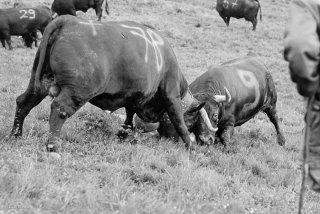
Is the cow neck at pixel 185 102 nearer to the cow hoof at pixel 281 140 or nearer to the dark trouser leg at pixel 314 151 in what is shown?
the cow hoof at pixel 281 140

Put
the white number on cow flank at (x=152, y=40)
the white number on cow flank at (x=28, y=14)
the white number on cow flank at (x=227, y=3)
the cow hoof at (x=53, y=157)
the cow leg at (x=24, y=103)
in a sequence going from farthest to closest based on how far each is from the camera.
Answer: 1. the white number on cow flank at (x=227, y=3)
2. the white number on cow flank at (x=28, y=14)
3. the white number on cow flank at (x=152, y=40)
4. the cow leg at (x=24, y=103)
5. the cow hoof at (x=53, y=157)

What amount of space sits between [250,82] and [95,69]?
4.27m

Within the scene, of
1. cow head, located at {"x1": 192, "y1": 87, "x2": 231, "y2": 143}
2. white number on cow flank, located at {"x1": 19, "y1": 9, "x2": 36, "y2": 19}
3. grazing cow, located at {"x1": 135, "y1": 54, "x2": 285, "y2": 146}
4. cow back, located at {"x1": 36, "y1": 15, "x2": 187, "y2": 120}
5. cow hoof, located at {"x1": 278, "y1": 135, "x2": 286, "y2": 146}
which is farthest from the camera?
white number on cow flank, located at {"x1": 19, "y1": 9, "x2": 36, "y2": 19}

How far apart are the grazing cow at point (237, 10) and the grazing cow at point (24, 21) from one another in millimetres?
8906

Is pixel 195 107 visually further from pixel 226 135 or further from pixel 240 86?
pixel 240 86

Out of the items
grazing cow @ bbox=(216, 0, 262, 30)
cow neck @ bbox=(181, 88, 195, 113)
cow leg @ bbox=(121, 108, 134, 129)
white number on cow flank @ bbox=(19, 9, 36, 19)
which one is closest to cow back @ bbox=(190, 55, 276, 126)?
cow neck @ bbox=(181, 88, 195, 113)

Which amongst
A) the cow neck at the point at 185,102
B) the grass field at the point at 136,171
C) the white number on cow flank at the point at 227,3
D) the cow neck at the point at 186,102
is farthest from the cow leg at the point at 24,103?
the white number on cow flank at the point at 227,3

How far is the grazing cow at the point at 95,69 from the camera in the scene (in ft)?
18.4

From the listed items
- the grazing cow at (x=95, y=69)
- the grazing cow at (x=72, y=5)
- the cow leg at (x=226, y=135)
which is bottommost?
the grazing cow at (x=72, y=5)

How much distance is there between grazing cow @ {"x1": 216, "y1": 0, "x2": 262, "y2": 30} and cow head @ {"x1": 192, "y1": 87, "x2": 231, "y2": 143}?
14.6 meters

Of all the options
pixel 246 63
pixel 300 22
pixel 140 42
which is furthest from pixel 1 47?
pixel 300 22

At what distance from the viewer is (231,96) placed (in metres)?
8.67

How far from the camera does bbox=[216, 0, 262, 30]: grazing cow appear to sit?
73.9ft

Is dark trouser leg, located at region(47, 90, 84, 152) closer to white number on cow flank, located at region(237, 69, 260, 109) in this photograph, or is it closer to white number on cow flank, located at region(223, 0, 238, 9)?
white number on cow flank, located at region(237, 69, 260, 109)
